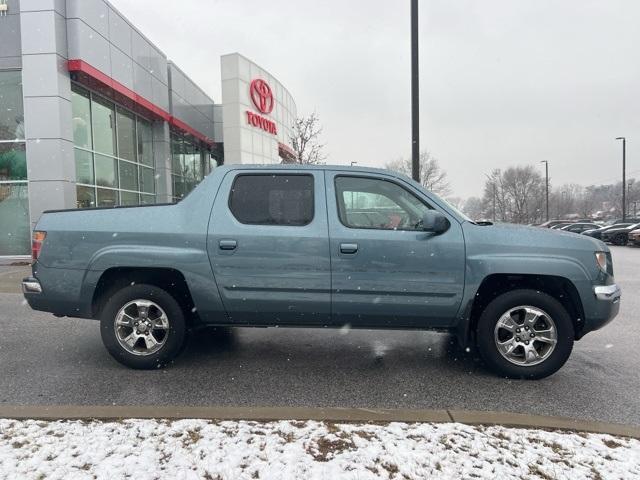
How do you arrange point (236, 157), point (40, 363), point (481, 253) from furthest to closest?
point (236, 157) → point (40, 363) → point (481, 253)

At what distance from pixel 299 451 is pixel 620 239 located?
26.9 meters

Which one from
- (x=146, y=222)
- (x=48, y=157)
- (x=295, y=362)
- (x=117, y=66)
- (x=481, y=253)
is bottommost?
(x=295, y=362)

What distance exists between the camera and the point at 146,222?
13.3ft

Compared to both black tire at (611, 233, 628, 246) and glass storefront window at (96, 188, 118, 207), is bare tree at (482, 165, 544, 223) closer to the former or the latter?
black tire at (611, 233, 628, 246)

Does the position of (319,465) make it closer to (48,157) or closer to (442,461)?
(442,461)

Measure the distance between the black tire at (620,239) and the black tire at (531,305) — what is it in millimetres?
24253

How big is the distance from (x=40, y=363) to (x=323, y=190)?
3207 mm

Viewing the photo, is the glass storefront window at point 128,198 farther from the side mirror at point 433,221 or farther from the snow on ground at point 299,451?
the snow on ground at point 299,451

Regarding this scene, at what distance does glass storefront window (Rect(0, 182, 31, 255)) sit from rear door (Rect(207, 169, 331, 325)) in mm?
12460

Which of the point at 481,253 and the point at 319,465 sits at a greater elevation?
the point at 481,253

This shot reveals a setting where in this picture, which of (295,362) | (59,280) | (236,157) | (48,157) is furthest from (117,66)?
(295,362)

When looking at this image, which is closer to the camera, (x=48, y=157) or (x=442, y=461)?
(x=442, y=461)

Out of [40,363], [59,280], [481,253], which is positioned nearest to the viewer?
[481,253]

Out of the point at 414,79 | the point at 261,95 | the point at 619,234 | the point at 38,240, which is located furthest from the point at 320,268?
the point at 619,234
